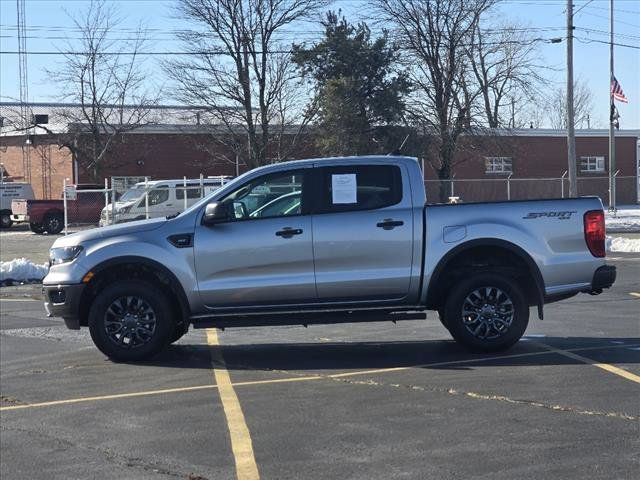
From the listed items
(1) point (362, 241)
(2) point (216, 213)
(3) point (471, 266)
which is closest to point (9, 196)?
(2) point (216, 213)

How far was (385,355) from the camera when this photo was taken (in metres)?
9.16

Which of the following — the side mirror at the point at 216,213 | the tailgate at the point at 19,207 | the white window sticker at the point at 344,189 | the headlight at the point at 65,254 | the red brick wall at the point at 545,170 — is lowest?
the headlight at the point at 65,254

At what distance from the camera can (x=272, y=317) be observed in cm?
882

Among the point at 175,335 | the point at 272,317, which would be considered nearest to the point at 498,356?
the point at 272,317

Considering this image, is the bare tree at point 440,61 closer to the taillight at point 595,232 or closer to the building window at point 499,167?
the building window at point 499,167

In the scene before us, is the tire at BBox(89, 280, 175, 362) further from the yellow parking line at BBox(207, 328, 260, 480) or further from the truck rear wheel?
the truck rear wheel

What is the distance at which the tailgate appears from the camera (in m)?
37.5

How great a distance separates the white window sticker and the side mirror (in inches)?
43.7

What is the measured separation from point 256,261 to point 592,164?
50.9 meters

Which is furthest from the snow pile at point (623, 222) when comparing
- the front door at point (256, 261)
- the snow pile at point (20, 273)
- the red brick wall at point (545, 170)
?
the front door at point (256, 261)

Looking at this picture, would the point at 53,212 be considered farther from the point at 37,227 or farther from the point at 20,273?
the point at 20,273

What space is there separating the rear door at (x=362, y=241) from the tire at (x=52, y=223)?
3059cm

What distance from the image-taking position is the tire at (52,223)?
3728cm

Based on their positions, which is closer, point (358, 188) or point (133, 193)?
point (358, 188)
